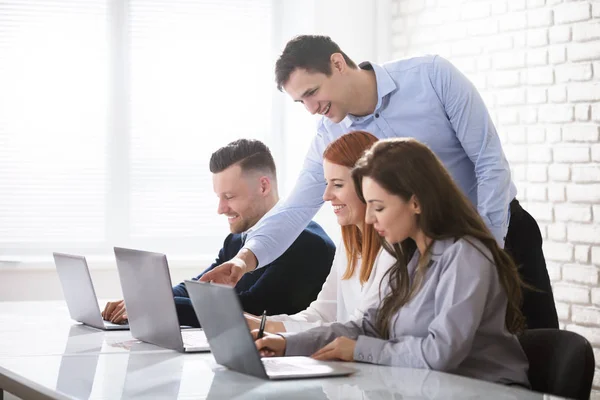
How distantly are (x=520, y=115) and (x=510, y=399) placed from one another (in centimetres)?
270

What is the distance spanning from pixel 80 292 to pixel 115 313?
128mm

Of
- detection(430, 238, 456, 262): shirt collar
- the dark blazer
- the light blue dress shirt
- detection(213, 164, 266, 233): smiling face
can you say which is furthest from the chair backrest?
detection(213, 164, 266, 233): smiling face

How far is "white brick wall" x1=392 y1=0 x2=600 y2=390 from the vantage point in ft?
12.4

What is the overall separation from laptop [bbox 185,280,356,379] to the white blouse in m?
0.42

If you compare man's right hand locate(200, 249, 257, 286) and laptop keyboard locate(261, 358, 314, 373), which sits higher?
man's right hand locate(200, 249, 257, 286)

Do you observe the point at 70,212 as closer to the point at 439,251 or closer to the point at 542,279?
the point at 542,279

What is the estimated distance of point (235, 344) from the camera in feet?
6.30

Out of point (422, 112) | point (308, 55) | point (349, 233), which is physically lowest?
point (349, 233)

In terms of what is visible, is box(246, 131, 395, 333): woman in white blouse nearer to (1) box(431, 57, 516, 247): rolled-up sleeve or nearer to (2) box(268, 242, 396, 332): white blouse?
(2) box(268, 242, 396, 332): white blouse

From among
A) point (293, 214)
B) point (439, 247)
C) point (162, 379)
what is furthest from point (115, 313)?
point (439, 247)

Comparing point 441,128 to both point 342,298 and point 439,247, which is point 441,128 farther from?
point 439,247

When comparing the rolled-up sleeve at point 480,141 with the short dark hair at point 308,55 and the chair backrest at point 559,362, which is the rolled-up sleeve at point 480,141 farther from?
the chair backrest at point 559,362

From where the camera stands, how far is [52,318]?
10.2 feet

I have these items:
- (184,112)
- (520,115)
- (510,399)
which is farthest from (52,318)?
(184,112)
